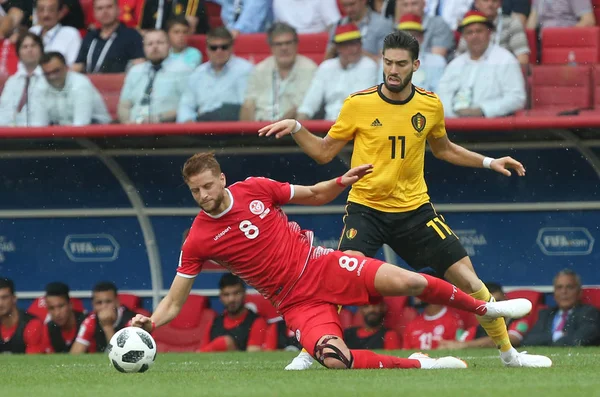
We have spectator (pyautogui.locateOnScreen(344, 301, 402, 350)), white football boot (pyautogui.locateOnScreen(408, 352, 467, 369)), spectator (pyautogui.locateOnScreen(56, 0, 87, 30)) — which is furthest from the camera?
spectator (pyautogui.locateOnScreen(56, 0, 87, 30))

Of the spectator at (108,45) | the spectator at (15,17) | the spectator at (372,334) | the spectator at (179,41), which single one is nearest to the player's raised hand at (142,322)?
the spectator at (372,334)

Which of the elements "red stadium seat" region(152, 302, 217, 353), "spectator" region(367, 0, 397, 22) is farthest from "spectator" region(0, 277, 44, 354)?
"spectator" region(367, 0, 397, 22)

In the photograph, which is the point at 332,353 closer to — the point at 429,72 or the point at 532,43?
the point at 429,72

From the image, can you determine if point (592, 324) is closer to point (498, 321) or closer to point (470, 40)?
point (470, 40)

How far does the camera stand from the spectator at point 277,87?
486 inches

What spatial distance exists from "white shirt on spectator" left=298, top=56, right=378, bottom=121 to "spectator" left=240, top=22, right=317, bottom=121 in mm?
81

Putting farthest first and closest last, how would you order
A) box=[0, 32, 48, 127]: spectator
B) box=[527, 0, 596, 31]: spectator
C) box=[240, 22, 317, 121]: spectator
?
1. box=[527, 0, 596, 31]: spectator
2. box=[0, 32, 48, 127]: spectator
3. box=[240, 22, 317, 121]: spectator

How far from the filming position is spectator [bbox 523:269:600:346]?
12.2 metres

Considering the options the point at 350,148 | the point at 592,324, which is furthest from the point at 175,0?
the point at 592,324

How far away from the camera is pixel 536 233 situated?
13.4m

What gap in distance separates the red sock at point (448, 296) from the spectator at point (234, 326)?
5.39 metres

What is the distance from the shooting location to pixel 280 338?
13133 mm

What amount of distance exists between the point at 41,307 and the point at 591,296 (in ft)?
20.2

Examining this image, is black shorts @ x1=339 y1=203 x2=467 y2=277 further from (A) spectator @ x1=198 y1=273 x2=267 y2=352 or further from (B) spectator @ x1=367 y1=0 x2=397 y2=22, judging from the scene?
(B) spectator @ x1=367 y1=0 x2=397 y2=22
